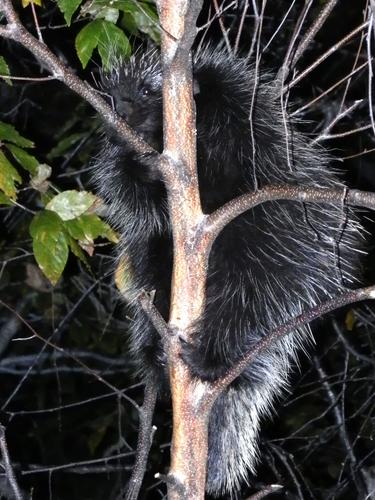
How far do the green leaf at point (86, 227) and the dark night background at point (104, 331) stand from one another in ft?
2.01

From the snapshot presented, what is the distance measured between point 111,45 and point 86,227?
1.44 feet

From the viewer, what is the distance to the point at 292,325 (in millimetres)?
1341

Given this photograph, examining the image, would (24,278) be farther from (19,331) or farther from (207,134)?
(207,134)

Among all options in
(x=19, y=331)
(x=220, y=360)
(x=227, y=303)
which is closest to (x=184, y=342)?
(x=220, y=360)

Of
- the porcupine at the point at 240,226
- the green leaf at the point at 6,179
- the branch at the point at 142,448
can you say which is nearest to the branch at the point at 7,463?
the branch at the point at 142,448

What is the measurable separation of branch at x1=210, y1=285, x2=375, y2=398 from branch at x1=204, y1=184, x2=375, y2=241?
14 cm

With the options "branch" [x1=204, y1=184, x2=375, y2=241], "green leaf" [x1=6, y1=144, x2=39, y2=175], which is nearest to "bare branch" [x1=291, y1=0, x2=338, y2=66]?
"branch" [x1=204, y1=184, x2=375, y2=241]

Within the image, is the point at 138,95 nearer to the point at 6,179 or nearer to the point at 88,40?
the point at 88,40

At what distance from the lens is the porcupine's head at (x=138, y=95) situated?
1867mm

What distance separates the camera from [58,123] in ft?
11.4

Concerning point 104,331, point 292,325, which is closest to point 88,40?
point 292,325

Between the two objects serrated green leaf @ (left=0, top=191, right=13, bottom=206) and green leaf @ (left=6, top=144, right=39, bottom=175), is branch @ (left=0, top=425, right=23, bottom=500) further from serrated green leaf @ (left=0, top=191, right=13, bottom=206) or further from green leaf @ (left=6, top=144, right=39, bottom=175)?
green leaf @ (left=6, top=144, right=39, bottom=175)

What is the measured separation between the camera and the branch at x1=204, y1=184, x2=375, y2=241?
1.24m

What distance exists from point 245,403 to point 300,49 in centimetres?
79
